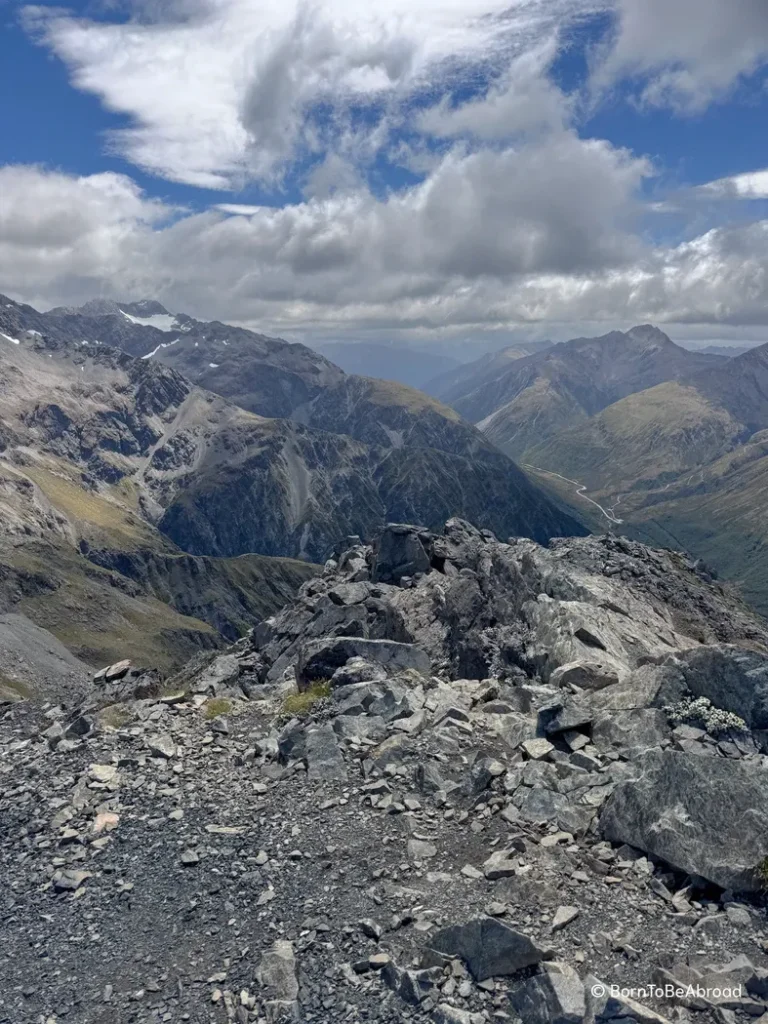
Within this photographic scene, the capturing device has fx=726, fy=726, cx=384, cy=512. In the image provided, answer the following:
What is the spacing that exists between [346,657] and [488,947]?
1704 cm

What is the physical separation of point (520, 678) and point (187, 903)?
1667 centimetres

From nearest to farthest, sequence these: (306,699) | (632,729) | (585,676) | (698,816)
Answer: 1. (698,816)
2. (632,729)
3. (585,676)
4. (306,699)

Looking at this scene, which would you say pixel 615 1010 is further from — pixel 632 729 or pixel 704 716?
pixel 704 716

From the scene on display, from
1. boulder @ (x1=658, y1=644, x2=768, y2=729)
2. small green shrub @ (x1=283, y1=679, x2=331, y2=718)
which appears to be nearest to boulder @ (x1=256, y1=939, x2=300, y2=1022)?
small green shrub @ (x1=283, y1=679, x2=331, y2=718)

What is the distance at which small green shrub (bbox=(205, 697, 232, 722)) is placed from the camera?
28.0m

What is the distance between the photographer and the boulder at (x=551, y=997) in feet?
41.1

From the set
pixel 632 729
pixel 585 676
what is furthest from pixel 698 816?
pixel 585 676

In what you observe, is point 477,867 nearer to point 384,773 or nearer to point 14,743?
point 384,773

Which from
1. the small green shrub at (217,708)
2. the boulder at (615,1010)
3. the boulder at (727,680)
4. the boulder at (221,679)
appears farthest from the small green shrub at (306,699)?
the boulder at (615,1010)

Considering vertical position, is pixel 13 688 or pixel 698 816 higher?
pixel 698 816

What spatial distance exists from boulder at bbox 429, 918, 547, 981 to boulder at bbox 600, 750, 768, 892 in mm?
4340

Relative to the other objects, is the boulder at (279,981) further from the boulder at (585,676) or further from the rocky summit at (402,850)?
the boulder at (585,676)

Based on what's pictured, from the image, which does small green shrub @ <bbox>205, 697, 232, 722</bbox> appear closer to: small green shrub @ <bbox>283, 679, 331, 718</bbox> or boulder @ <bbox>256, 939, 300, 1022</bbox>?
small green shrub @ <bbox>283, 679, 331, 718</bbox>

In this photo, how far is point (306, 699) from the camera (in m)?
27.6
